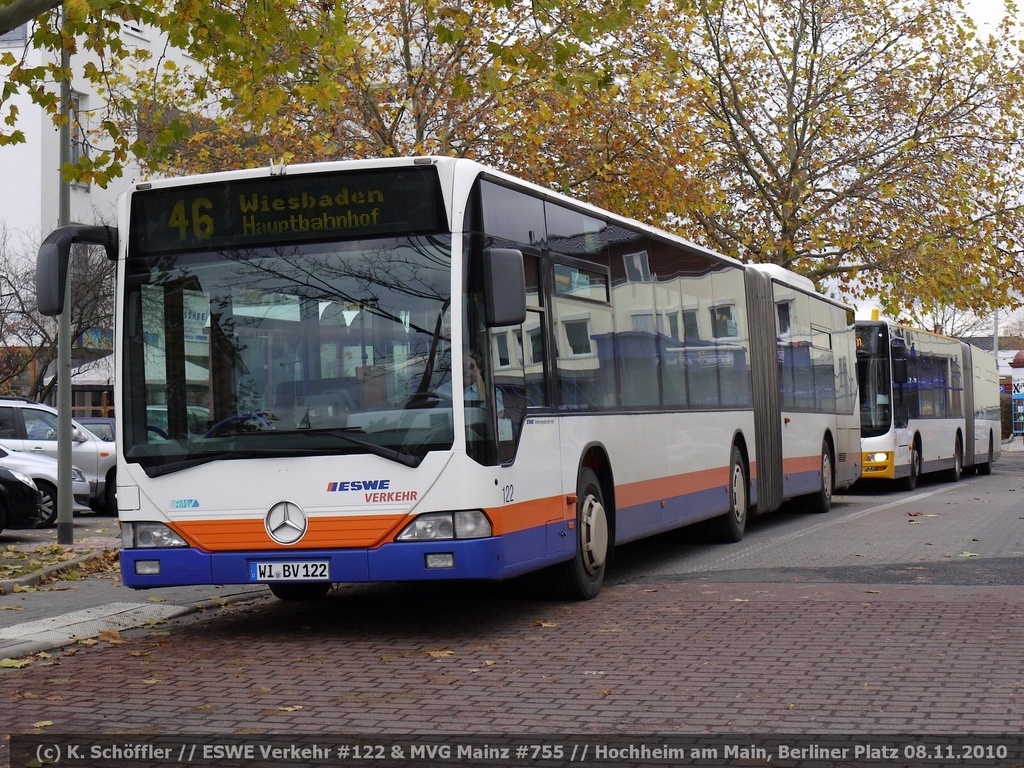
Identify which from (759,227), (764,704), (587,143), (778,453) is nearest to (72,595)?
(764,704)

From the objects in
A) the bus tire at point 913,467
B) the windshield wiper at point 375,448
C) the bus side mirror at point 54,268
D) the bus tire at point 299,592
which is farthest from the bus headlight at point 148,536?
the bus tire at point 913,467

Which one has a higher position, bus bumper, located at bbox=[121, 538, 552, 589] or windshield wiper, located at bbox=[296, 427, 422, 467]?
windshield wiper, located at bbox=[296, 427, 422, 467]

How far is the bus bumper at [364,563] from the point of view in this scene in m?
9.22

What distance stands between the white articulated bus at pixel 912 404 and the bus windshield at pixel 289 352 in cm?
1848

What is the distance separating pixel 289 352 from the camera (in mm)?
9484

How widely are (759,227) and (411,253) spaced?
88.8 ft

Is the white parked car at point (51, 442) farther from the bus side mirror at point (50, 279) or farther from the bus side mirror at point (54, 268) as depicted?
the bus side mirror at point (50, 279)

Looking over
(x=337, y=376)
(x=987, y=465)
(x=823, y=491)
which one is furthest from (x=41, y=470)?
(x=987, y=465)

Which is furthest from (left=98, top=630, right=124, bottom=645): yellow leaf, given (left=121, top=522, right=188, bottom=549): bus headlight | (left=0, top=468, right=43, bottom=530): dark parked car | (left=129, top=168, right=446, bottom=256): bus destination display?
(left=0, top=468, right=43, bottom=530): dark parked car

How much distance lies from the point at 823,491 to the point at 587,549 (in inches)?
407

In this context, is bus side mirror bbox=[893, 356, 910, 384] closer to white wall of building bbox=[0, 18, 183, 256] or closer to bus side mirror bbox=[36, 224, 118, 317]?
bus side mirror bbox=[36, 224, 118, 317]

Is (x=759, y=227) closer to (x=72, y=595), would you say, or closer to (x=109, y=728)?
(x=72, y=595)

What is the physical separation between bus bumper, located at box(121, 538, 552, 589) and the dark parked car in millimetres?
9331

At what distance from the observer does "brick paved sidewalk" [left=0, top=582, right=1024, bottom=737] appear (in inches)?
270
